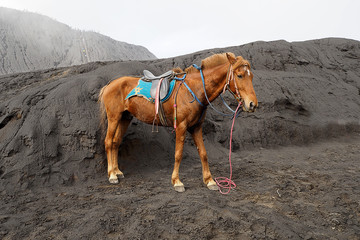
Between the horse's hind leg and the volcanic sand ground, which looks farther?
the horse's hind leg

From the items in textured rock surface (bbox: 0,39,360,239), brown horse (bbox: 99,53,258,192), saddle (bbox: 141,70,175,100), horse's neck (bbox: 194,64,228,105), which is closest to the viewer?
textured rock surface (bbox: 0,39,360,239)

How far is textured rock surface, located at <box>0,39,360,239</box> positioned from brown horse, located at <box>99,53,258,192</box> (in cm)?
41

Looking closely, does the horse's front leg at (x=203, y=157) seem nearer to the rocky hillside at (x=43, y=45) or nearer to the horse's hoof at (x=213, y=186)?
the horse's hoof at (x=213, y=186)

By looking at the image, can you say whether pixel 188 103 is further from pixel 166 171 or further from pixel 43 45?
pixel 43 45

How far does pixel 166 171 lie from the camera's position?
4.81 m

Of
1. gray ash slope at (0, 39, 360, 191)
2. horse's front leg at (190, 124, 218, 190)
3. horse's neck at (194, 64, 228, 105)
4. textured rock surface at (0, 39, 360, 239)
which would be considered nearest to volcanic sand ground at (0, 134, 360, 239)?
textured rock surface at (0, 39, 360, 239)

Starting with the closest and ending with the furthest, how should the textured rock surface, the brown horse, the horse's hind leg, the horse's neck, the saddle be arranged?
the textured rock surface → the brown horse → the horse's neck → the saddle → the horse's hind leg

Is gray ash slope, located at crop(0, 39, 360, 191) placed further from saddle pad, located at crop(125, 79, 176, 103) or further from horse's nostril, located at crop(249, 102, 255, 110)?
horse's nostril, located at crop(249, 102, 255, 110)


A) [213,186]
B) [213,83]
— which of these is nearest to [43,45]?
[213,83]

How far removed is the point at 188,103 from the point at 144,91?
918 millimetres

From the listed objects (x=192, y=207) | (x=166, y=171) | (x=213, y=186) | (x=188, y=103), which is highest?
(x=188, y=103)

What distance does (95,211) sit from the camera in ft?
9.61

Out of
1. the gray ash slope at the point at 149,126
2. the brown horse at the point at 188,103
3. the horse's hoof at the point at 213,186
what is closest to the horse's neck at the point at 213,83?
the brown horse at the point at 188,103

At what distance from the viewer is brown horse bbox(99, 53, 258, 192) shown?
3303 millimetres
